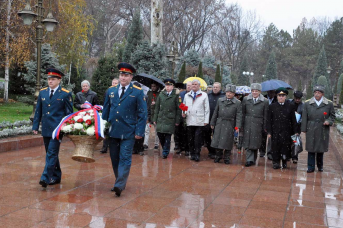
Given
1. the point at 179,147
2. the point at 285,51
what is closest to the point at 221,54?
Answer: the point at 285,51

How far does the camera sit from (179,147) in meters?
10.8

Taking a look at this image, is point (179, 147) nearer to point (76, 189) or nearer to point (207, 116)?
point (207, 116)

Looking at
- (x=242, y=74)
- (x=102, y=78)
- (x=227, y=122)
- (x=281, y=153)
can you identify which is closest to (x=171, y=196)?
(x=227, y=122)

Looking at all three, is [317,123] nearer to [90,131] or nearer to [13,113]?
[90,131]

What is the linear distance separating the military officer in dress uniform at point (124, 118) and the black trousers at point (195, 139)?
136 inches

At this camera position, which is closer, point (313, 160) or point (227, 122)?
point (313, 160)

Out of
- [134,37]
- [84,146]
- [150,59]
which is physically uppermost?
[134,37]

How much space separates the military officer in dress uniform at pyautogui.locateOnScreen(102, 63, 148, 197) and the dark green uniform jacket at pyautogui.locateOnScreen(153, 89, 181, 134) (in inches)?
138

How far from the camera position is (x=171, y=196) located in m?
6.21

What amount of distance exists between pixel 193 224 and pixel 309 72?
7273cm

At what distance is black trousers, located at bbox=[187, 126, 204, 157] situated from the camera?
9547 mm

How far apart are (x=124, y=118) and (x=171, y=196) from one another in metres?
1.34

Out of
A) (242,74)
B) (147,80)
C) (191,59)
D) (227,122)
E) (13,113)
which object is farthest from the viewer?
(242,74)

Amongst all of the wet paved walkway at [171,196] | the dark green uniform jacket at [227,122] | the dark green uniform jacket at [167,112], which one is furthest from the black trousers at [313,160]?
the dark green uniform jacket at [167,112]
